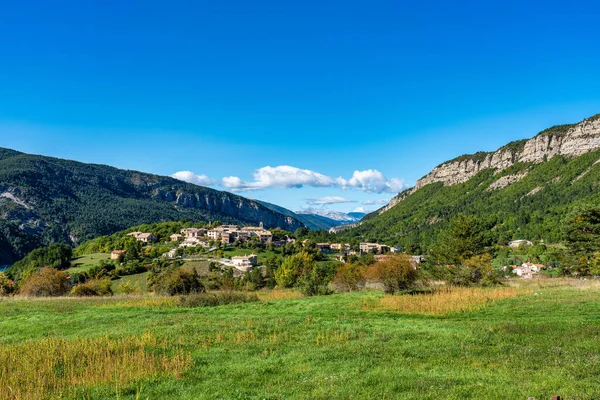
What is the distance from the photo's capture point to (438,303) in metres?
22.3

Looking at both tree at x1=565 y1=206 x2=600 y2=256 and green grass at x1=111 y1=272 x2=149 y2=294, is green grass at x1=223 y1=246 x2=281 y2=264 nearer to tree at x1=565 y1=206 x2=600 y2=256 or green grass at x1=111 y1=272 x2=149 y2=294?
green grass at x1=111 y1=272 x2=149 y2=294

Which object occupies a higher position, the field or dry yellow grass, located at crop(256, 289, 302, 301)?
the field

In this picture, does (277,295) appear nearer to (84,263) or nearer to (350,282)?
(350,282)

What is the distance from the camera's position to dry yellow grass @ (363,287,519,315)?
21.1m

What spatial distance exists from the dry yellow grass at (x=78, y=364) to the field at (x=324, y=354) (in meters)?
0.05

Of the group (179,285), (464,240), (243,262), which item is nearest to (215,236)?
(243,262)

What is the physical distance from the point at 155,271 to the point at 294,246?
185 feet

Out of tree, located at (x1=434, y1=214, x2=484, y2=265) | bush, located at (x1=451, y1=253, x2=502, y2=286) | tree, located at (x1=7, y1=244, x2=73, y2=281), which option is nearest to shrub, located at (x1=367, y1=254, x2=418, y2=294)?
bush, located at (x1=451, y1=253, x2=502, y2=286)

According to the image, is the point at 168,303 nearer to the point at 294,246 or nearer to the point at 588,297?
the point at 588,297

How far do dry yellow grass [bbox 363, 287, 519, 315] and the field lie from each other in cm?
22

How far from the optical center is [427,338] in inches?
540

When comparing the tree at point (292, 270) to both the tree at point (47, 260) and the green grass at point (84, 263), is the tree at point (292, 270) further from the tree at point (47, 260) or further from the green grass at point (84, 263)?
the tree at point (47, 260)

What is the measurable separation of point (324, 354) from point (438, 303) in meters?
12.9

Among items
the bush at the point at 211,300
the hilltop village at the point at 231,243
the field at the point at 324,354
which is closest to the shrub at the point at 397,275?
the field at the point at 324,354
